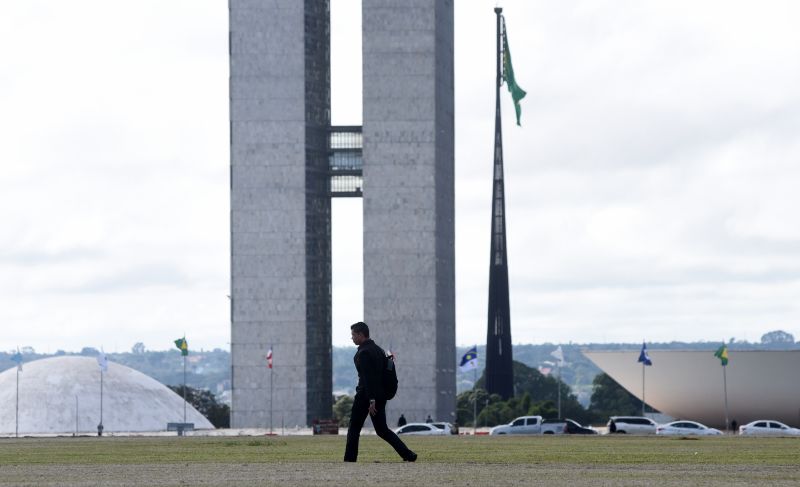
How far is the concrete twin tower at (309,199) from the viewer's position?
144125mm

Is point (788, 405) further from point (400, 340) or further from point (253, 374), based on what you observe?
point (253, 374)

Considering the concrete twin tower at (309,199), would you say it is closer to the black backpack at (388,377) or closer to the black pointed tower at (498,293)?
the black pointed tower at (498,293)

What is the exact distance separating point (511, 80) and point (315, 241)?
2424cm

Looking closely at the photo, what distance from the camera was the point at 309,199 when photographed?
Answer: 146750 mm

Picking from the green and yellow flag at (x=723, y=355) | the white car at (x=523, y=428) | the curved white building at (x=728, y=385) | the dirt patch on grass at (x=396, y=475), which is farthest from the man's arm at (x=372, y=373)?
the curved white building at (x=728, y=385)

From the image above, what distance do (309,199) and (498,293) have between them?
88.3 ft

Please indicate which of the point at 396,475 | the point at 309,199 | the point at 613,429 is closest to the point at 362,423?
the point at 396,475

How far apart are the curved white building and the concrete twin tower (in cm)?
2540

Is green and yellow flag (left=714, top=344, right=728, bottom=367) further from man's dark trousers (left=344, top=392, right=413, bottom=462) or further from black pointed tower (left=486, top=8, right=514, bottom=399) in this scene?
man's dark trousers (left=344, top=392, right=413, bottom=462)

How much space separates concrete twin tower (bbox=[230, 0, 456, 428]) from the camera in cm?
14412

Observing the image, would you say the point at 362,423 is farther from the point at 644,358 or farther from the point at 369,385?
Answer: the point at 644,358

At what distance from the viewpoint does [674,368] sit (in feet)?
409

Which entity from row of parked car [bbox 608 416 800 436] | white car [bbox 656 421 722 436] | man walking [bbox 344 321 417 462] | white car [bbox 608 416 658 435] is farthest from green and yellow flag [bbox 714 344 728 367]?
man walking [bbox 344 321 417 462]

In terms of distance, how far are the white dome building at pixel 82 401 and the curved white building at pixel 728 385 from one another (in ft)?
156
